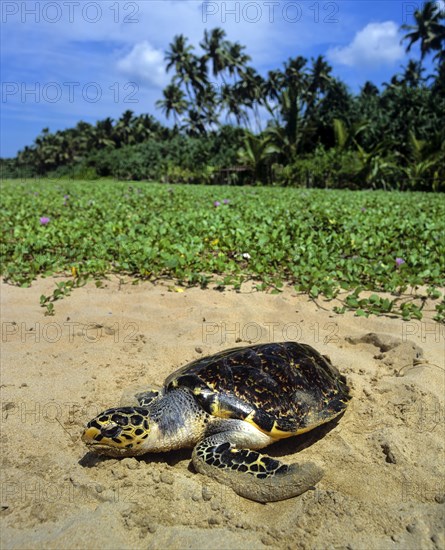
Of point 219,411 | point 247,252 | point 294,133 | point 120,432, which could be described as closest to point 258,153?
point 294,133

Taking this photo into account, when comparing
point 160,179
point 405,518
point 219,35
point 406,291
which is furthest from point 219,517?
point 219,35

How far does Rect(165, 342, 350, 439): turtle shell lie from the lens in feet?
7.30

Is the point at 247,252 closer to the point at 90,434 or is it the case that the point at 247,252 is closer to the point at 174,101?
the point at 90,434

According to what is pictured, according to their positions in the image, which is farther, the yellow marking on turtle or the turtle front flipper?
the yellow marking on turtle

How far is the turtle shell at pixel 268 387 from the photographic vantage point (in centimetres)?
223

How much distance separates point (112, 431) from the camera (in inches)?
81.0

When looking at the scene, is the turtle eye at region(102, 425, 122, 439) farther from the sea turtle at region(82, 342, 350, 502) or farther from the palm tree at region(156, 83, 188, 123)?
the palm tree at region(156, 83, 188, 123)

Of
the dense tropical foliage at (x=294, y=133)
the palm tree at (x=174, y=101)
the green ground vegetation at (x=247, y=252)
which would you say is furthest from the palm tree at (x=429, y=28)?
the green ground vegetation at (x=247, y=252)

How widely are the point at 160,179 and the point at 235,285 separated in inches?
1111

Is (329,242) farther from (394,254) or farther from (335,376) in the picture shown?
(335,376)

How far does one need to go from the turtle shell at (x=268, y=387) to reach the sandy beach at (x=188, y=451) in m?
0.19

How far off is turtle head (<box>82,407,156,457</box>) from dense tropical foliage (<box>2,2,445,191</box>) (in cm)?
1941

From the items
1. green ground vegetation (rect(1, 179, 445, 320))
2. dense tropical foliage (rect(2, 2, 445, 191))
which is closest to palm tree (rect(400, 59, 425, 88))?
dense tropical foliage (rect(2, 2, 445, 191))

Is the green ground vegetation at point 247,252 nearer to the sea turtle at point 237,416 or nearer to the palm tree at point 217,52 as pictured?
the sea turtle at point 237,416
